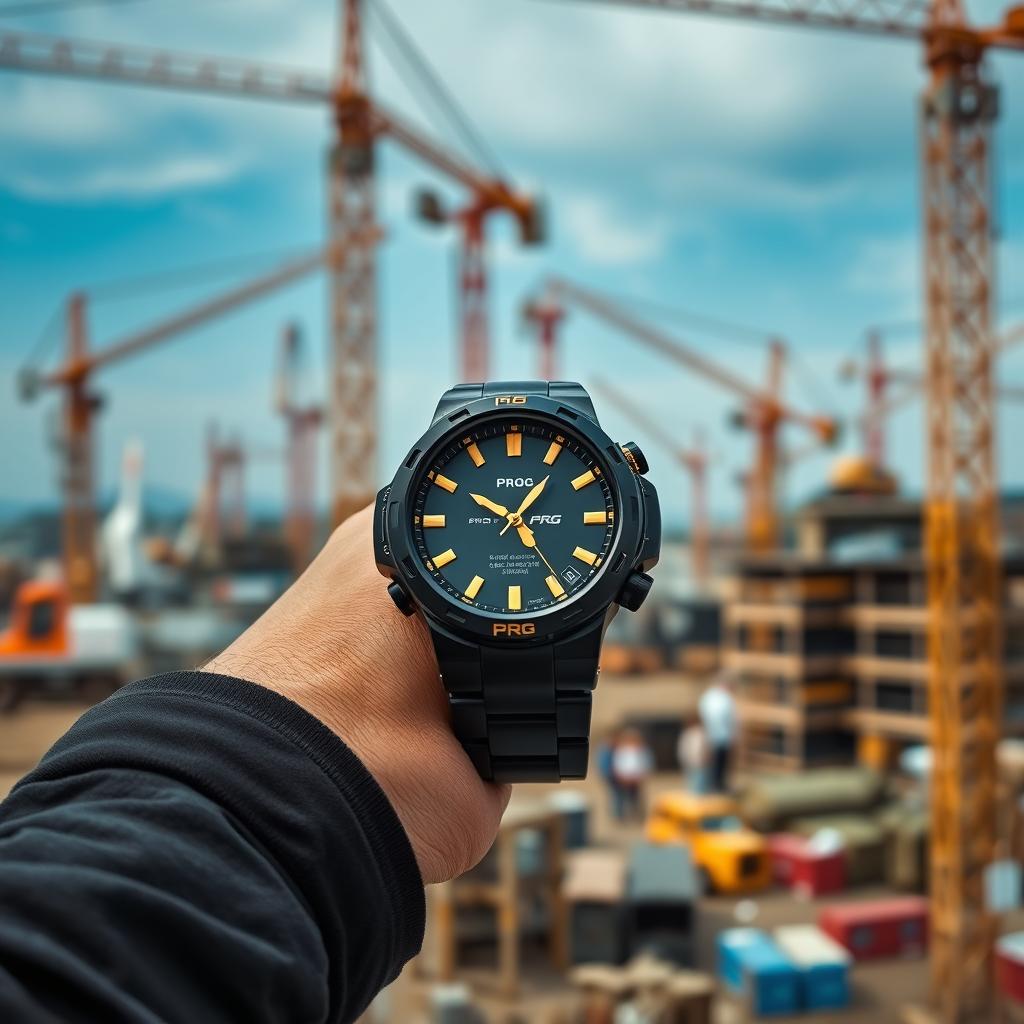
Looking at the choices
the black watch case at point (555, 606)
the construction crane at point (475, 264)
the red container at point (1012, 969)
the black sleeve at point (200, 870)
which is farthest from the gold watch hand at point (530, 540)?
the construction crane at point (475, 264)

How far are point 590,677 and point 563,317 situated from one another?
5369 centimetres

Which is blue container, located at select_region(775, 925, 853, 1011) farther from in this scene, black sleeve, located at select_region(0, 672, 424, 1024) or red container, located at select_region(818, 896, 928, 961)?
black sleeve, located at select_region(0, 672, 424, 1024)

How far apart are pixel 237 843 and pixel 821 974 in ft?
28.9

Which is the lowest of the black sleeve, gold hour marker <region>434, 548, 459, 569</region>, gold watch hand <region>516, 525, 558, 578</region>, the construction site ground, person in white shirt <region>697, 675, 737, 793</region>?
the construction site ground

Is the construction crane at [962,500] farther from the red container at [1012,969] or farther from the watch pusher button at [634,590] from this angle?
the watch pusher button at [634,590]

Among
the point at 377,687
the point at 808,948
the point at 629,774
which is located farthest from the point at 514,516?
the point at 629,774

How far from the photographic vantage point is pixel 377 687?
169cm

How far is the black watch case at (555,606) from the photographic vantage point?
1.84 meters

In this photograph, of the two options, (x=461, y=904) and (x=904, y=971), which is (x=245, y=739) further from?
(x=904, y=971)

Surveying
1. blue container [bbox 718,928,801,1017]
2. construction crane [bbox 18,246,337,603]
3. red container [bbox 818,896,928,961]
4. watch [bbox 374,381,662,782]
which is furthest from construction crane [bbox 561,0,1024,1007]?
construction crane [bbox 18,246,337,603]

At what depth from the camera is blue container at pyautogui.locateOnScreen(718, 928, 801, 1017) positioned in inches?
330

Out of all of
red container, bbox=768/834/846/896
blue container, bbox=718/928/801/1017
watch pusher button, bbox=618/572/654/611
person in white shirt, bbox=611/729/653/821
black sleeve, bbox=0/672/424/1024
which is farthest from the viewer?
person in white shirt, bbox=611/729/653/821

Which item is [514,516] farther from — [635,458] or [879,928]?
[879,928]

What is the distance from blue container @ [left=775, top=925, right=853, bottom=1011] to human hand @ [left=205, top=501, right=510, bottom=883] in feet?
26.0
